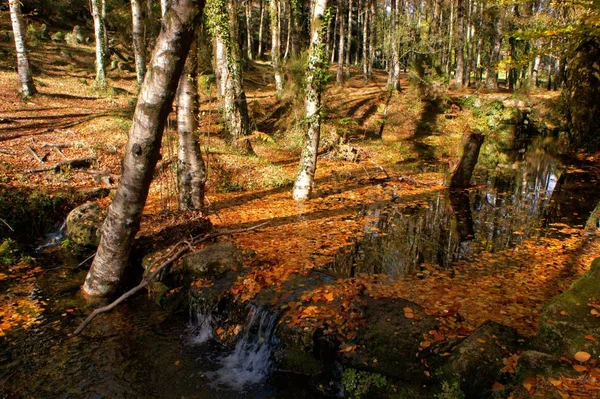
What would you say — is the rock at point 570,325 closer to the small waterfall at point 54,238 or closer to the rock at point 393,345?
the rock at point 393,345

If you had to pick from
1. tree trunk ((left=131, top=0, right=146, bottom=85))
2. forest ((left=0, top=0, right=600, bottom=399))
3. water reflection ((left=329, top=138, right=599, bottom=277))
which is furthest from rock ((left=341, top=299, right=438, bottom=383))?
tree trunk ((left=131, top=0, right=146, bottom=85))

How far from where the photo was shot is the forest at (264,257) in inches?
179

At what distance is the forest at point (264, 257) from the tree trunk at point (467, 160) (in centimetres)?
6

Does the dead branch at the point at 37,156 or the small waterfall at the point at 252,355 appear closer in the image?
the small waterfall at the point at 252,355

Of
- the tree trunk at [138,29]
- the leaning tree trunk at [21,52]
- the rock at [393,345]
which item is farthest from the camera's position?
the tree trunk at [138,29]

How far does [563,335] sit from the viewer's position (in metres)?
3.85

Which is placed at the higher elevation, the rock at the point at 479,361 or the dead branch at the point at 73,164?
the dead branch at the point at 73,164

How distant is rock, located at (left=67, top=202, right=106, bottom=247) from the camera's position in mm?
8242

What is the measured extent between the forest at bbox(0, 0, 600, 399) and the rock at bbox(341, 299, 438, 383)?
2 cm

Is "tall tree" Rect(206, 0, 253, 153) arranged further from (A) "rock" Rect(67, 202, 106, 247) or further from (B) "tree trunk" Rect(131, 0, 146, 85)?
(A) "rock" Rect(67, 202, 106, 247)

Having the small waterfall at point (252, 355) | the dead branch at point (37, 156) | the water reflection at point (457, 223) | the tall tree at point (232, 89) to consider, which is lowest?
the small waterfall at point (252, 355)

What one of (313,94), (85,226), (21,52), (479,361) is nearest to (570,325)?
(479,361)

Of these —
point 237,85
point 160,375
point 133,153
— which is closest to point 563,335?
point 160,375

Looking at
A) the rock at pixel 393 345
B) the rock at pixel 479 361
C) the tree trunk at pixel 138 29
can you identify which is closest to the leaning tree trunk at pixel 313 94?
the rock at pixel 393 345
